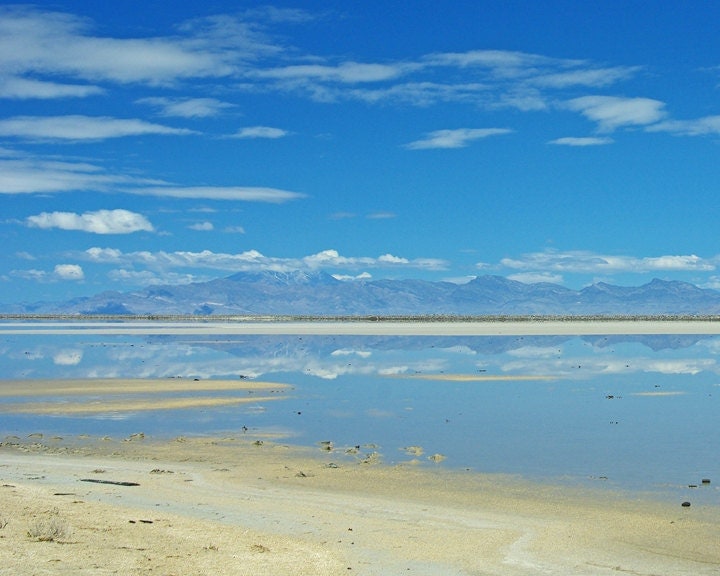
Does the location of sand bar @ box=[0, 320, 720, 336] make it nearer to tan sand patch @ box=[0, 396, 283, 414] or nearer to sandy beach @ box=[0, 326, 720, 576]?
tan sand patch @ box=[0, 396, 283, 414]

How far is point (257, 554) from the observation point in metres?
12.0

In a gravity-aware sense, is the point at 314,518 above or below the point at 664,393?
below

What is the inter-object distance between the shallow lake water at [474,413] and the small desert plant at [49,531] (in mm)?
9160

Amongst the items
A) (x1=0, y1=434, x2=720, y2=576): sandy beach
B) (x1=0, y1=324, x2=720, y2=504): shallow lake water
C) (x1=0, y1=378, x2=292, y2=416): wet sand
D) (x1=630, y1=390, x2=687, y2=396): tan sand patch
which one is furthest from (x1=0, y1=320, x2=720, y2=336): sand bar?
(x1=0, y1=434, x2=720, y2=576): sandy beach

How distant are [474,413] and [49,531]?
692 inches

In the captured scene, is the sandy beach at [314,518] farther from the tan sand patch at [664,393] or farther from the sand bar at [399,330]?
the sand bar at [399,330]

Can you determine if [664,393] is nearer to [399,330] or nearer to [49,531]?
[49,531]

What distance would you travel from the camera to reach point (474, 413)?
1099 inches

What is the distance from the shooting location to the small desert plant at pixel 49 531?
480 inches

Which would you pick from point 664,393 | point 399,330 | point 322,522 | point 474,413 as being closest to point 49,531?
point 322,522

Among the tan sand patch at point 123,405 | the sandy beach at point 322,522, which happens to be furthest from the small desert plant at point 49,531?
the tan sand patch at point 123,405

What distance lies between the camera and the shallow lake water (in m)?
19.8

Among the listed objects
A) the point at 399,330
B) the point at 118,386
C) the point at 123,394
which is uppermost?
the point at 399,330

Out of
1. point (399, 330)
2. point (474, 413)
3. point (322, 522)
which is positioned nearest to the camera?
point (322, 522)
